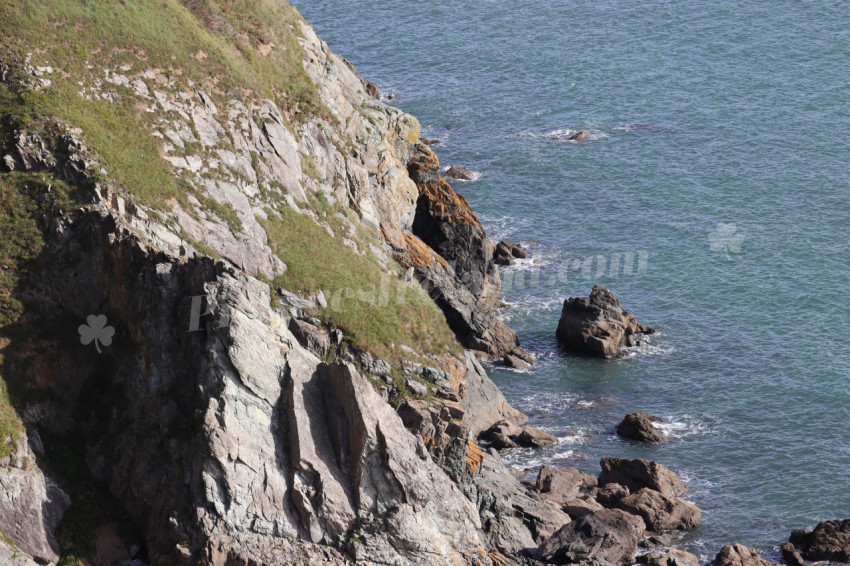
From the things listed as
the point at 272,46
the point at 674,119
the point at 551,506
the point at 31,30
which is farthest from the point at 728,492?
the point at 674,119

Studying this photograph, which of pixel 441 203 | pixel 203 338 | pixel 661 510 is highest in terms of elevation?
pixel 203 338

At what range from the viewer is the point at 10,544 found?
37781mm

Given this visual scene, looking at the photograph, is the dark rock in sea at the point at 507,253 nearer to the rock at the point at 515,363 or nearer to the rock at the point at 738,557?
the rock at the point at 515,363

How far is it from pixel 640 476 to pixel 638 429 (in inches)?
255

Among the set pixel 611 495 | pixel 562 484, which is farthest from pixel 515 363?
pixel 611 495

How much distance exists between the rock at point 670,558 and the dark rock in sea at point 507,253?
4063 centimetres

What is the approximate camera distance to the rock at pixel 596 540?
5047 cm

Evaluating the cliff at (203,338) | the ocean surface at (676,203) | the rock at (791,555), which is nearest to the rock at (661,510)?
the ocean surface at (676,203)

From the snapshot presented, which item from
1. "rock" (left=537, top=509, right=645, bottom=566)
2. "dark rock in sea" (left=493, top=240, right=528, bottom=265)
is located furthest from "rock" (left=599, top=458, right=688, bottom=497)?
"dark rock in sea" (left=493, top=240, right=528, bottom=265)

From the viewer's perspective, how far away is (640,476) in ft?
207

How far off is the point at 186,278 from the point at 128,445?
24.8 ft

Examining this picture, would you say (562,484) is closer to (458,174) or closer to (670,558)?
(670,558)

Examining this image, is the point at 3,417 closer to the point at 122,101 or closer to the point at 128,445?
the point at 128,445

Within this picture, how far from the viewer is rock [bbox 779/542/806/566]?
5628cm
